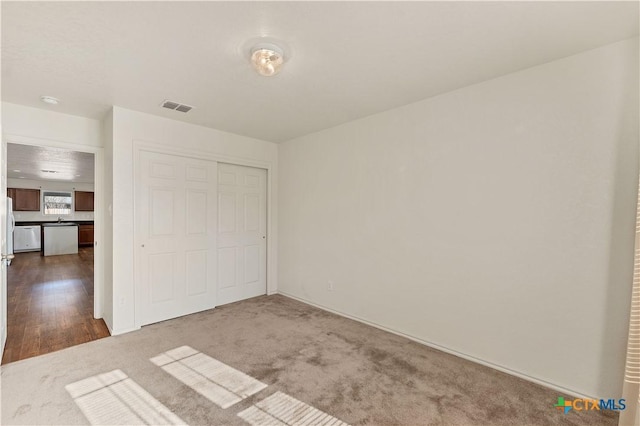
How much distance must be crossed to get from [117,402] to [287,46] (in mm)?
2682

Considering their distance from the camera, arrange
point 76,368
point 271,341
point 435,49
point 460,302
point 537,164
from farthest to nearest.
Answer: point 271,341
point 460,302
point 76,368
point 537,164
point 435,49

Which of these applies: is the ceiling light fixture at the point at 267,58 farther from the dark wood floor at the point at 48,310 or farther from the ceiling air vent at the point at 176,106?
the dark wood floor at the point at 48,310

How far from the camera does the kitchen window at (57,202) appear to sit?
9312 mm

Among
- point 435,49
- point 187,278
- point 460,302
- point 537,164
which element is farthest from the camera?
point 187,278

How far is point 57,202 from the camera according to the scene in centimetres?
953

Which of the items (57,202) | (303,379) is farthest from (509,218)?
(57,202)

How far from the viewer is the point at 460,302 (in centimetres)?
266

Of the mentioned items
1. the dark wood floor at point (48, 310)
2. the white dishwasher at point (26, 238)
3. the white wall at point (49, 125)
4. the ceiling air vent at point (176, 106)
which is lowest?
the dark wood floor at point (48, 310)

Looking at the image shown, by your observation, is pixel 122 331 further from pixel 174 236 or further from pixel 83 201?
pixel 83 201

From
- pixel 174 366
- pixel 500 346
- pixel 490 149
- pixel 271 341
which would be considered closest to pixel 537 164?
pixel 490 149

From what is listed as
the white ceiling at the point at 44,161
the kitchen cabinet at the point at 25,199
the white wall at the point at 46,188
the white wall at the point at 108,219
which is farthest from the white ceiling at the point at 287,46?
the white wall at the point at 46,188

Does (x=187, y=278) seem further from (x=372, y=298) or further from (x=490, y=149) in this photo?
(x=490, y=149)

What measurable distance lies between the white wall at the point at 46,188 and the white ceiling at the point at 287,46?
8.56 m

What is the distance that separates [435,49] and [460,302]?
211cm
